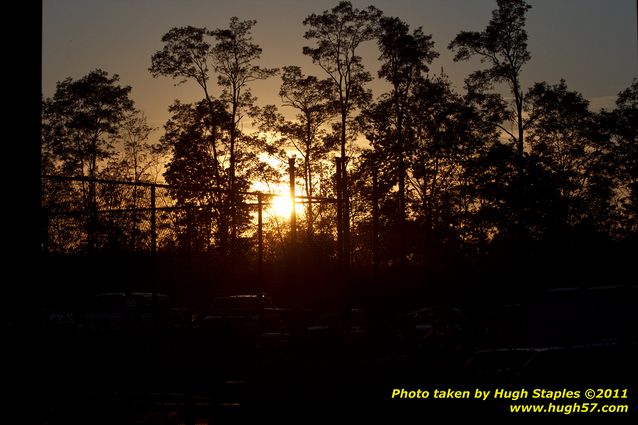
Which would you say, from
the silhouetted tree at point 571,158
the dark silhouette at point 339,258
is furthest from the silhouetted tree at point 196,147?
the silhouetted tree at point 571,158

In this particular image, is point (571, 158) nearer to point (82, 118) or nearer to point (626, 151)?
point (626, 151)

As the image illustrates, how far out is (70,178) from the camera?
8109mm

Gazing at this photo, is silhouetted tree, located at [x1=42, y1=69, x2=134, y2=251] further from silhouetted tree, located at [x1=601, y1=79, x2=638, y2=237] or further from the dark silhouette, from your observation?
silhouetted tree, located at [x1=601, y1=79, x2=638, y2=237]

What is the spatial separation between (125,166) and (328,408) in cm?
2264

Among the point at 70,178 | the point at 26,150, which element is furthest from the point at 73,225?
the point at 26,150

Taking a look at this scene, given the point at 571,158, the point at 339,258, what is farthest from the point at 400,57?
the point at 339,258

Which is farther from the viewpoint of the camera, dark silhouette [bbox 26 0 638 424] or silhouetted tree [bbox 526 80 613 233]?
silhouetted tree [bbox 526 80 613 233]

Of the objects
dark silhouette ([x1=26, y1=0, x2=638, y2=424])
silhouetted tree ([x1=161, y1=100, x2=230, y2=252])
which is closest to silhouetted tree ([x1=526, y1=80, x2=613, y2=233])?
dark silhouette ([x1=26, y1=0, x2=638, y2=424])

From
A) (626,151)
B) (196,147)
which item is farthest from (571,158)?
(196,147)

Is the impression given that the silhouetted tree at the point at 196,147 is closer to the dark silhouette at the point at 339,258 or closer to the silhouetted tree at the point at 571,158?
the dark silhouette at the point at 339,258

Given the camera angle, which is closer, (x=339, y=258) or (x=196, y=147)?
(x=339, y=258)

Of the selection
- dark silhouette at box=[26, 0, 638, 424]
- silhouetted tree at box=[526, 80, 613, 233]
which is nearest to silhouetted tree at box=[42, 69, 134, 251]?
dark silhouette at box=[26, 0, 638, 424]

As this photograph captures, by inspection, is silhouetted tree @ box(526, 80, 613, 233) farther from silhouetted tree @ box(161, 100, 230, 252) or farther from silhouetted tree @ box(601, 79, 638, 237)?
silhouetted tree @ box(161, 100, 230, 252)

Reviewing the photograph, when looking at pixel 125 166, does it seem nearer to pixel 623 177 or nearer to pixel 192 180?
pixel 192 180
